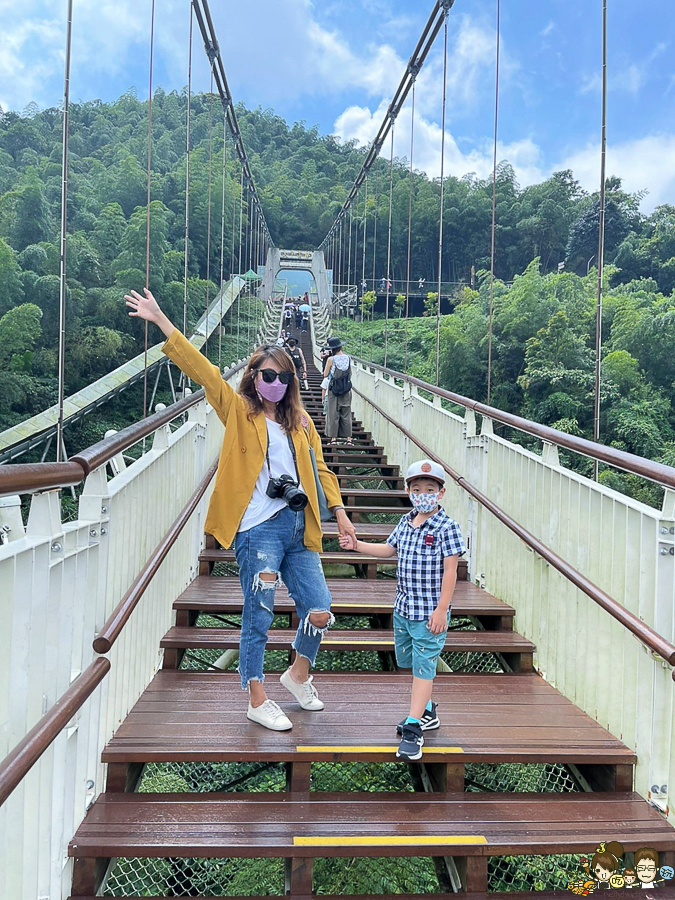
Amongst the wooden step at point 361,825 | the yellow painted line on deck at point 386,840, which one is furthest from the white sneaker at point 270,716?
the yellow painted line on deck at point 386,840

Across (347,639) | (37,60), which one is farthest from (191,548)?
(37,60)

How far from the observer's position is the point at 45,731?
4.91ft

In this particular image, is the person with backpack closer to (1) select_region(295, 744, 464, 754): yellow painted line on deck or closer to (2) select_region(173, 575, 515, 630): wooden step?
(2) select_region(173, 575, 515, 630): wooden step

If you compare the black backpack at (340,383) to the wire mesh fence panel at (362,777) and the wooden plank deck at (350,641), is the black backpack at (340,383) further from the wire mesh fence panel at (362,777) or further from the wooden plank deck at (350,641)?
the wire mesh fence panel at (362,777)

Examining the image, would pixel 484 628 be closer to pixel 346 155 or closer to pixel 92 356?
pixel 92 356

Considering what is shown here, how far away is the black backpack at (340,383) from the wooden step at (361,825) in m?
5.30

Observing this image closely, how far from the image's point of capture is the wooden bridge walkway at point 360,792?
6.31 ft

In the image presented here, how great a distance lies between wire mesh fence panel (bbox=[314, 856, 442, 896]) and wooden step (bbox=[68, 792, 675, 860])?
0.32 meters

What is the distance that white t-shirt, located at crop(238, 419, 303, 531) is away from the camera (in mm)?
2359

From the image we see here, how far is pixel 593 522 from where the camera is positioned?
2.72 metres

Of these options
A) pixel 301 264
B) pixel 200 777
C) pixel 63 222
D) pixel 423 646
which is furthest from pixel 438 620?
pixel 301 264

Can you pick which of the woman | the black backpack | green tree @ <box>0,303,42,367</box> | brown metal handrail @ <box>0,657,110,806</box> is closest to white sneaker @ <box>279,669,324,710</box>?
the woman

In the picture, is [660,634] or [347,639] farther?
[347,639]

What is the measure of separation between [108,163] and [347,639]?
818 inches
